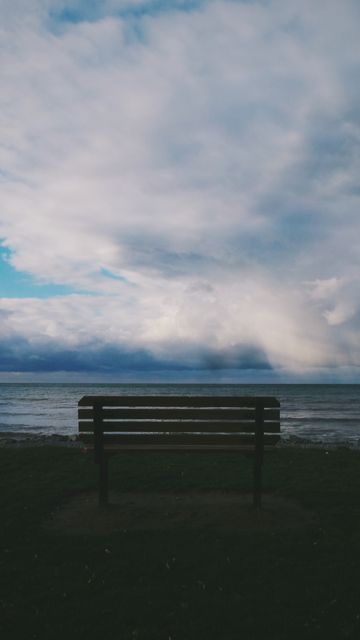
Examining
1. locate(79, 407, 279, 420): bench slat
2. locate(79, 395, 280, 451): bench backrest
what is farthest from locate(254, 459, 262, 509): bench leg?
locate(79, 407, 279, 420): bench slat

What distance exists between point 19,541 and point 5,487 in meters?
3.22

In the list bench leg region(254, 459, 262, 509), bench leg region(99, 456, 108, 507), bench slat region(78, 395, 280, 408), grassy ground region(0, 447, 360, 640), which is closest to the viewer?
grassy ground region(0, 447, 360, 640)

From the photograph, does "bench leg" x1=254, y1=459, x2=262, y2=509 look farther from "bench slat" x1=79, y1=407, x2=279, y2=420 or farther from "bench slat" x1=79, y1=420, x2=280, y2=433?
"bench slat" x1=79, y1=407, x2=279, y2=420

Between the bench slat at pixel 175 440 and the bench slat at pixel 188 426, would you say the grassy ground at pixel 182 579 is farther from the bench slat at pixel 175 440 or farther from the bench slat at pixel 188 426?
the bench slat at pixel 188 426

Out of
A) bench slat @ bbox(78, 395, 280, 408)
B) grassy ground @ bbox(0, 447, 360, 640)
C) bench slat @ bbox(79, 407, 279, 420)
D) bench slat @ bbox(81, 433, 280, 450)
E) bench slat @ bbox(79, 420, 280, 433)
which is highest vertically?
bench slat @ bbox(78, 395, 280, 408)

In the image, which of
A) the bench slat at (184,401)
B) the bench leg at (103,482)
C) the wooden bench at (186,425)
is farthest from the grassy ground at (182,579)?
the bench slat at (184,401)

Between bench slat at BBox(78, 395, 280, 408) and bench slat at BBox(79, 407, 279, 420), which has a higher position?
bench slat at BBox(78, 395, 280, 408)

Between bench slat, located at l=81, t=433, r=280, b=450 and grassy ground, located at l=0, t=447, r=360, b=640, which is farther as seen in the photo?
bench slat, located at l=81, t=433, r=280, b=450

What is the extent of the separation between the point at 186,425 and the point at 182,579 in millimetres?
2512

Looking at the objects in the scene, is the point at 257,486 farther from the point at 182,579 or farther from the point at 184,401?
the point at 182,579

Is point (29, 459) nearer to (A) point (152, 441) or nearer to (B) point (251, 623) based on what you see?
(A) point (152, 441)

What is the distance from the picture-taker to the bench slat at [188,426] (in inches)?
280

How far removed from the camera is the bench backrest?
7.05 meters

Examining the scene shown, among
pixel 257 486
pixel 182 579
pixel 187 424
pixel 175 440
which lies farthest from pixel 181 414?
pixel 182 579
